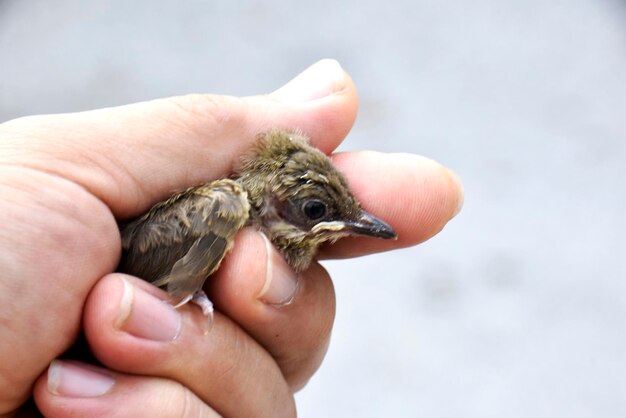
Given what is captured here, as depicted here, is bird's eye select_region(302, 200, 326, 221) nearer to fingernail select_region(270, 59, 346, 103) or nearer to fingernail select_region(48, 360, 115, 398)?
fingernail select_region(270, 59, 346, 103)

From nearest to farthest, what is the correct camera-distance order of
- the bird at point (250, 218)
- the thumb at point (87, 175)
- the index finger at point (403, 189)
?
the thumb at point (87, 175)
the bird at point (250, 218)
the index finger at point (403, 189)

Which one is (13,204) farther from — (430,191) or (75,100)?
(75,100)

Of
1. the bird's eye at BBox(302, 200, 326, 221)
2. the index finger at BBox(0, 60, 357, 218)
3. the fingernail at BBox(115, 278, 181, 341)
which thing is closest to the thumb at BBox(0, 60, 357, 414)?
the index finger at BBox(0, 60, 357, 218)

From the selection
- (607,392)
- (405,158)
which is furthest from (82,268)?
(607,392)

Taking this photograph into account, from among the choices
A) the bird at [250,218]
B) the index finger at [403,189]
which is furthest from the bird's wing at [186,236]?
the index finger at [403,189]

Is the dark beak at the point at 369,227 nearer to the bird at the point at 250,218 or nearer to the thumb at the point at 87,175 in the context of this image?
the bird at the point at 250,218

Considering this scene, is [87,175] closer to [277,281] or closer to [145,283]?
[145,283]

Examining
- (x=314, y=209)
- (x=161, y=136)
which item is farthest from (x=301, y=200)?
(x=161, y=136)
